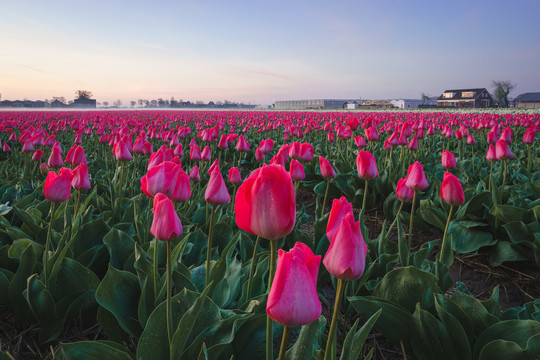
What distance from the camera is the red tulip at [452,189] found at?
1855mm

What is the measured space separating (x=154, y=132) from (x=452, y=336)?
5.18 meters

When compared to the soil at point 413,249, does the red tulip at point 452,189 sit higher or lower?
higher

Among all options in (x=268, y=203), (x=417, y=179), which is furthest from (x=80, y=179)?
(x=417, y=179)

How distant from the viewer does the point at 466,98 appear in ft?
302

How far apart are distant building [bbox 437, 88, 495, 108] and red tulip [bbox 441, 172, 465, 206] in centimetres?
9963

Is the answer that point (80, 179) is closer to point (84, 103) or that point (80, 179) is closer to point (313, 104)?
point (84, 103)

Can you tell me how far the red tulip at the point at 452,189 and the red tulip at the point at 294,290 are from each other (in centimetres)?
139

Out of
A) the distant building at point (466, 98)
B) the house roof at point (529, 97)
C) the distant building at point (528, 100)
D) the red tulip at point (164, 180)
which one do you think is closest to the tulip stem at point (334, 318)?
the red tulip at point (164, 180)

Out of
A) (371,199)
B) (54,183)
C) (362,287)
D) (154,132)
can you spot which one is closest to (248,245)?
(362,287)

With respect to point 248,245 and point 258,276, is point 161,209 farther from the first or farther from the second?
point 248,245

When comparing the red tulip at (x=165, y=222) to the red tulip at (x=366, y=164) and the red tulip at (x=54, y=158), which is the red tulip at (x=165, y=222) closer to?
the red tulip at (x=366, y=164)

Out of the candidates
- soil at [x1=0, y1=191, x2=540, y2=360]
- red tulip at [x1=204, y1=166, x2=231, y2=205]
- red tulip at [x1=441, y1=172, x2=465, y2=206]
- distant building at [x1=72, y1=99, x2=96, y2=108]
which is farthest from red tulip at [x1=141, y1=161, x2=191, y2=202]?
distant building at [x1=72, y1=99, x2=96, y2=108]

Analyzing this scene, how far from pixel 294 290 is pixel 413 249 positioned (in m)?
3.11

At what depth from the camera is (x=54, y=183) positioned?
1659 mm
